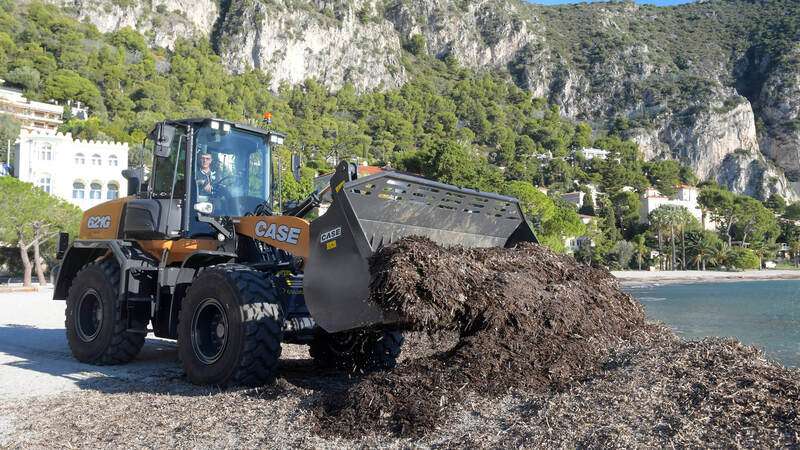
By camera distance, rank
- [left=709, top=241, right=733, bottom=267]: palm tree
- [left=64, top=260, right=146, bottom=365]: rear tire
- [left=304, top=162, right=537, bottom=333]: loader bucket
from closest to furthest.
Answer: [left=304, top=162, right=537, bottom=333]: loader bucket < [left=64, top=260, right=146, bottom=365]: rear tire < [left=709, top=241, right=733, bottom=267]: palm tree

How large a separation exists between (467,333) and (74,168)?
5947 centimetres

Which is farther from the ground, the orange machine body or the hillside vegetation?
the hillside vegetation

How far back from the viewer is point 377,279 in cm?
508

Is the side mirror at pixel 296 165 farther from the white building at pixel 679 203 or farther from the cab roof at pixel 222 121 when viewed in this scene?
the white building at pixel 679 203

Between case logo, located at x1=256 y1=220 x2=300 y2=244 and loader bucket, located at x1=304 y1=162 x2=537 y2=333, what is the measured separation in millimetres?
629

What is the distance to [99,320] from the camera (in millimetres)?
8250

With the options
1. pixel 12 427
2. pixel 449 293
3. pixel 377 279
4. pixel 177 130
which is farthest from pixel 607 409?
pixel 177 130

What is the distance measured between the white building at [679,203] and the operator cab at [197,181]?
100m

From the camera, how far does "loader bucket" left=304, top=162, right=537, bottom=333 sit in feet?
17.9

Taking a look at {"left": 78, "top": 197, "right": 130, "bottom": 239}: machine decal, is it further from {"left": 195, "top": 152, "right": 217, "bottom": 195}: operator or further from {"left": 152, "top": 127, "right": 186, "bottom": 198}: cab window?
{"left": 195, "top": 152, "right": 217, "bottom": 195}: operator

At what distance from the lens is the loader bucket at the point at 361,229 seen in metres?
5.46

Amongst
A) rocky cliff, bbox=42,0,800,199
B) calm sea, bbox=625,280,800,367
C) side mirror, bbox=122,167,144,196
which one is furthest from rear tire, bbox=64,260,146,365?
rocky cliff, bbox=42,0,800,199

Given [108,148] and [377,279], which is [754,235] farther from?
[377,279]

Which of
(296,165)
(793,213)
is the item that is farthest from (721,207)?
(296,165)
